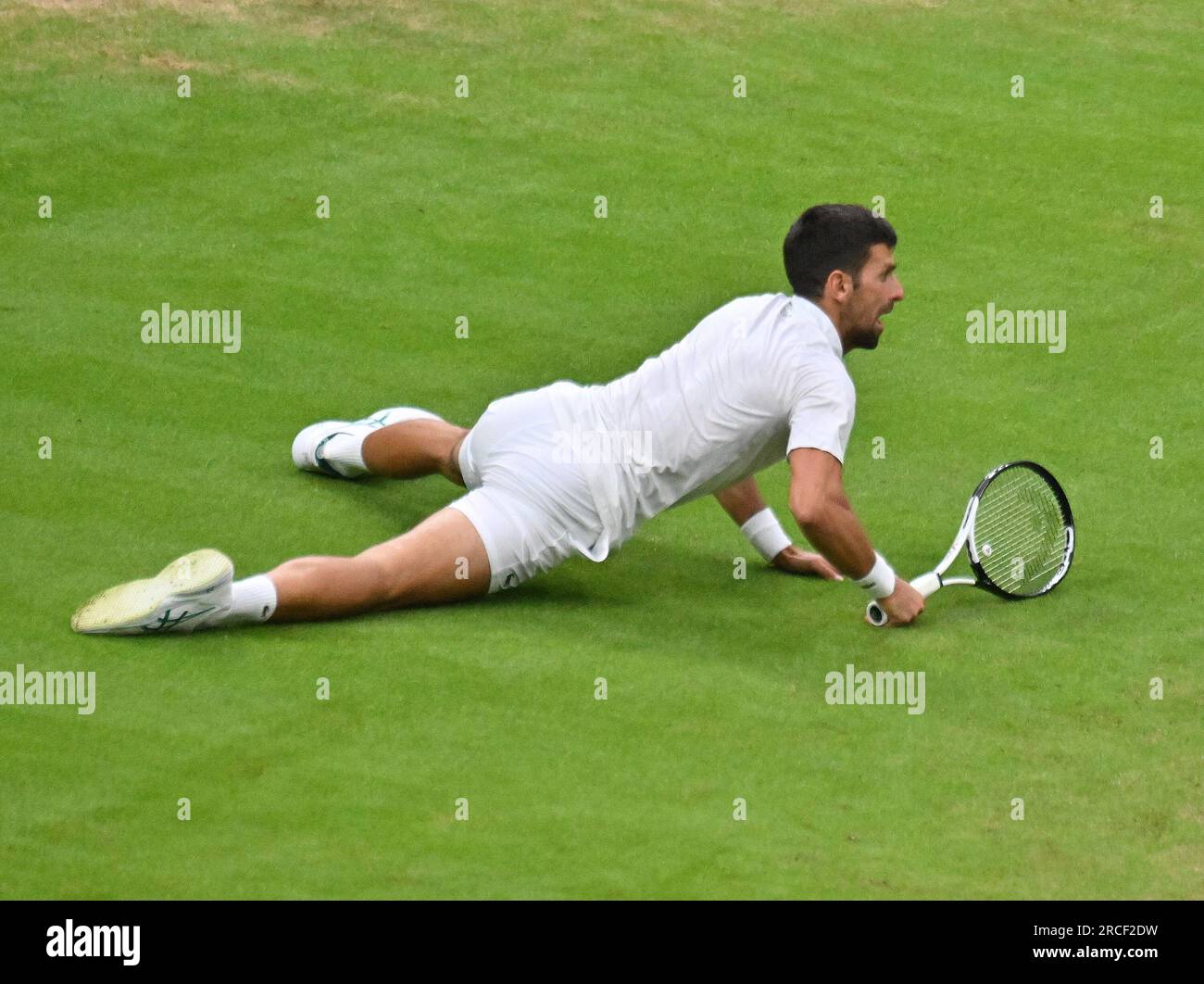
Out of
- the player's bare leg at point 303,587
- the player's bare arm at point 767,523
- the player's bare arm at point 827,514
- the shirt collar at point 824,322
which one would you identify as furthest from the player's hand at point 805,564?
the player's bare leg at point 303,587

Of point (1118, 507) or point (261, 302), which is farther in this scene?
point (261, 302)

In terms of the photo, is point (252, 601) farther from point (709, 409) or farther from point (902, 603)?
point (902, 603)

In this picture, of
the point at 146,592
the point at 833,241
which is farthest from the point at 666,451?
the point at 146,592

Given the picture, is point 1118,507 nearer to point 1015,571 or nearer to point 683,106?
point 1015,571

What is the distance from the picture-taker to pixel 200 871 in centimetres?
467

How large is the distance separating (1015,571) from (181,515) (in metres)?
3.28

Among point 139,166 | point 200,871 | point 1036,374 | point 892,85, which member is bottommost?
point 200,871

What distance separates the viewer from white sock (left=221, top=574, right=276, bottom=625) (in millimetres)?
5887

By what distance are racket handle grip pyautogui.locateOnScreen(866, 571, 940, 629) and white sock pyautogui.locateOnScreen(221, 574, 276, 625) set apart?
2168 millimetres

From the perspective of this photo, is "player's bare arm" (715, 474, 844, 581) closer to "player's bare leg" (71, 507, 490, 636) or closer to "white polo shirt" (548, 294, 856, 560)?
"white polo shirt" (548, 294, 856, 560)

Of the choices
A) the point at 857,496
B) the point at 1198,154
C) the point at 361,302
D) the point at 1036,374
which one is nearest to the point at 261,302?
the point at 361,302

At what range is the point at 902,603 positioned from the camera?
6.33m

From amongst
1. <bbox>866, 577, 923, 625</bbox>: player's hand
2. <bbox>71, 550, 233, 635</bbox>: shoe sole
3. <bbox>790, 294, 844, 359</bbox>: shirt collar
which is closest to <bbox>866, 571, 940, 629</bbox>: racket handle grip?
<bbox>866, 577, 923, 625</bbox>: player's hand

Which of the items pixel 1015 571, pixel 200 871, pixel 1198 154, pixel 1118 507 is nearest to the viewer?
pixel 200 871
